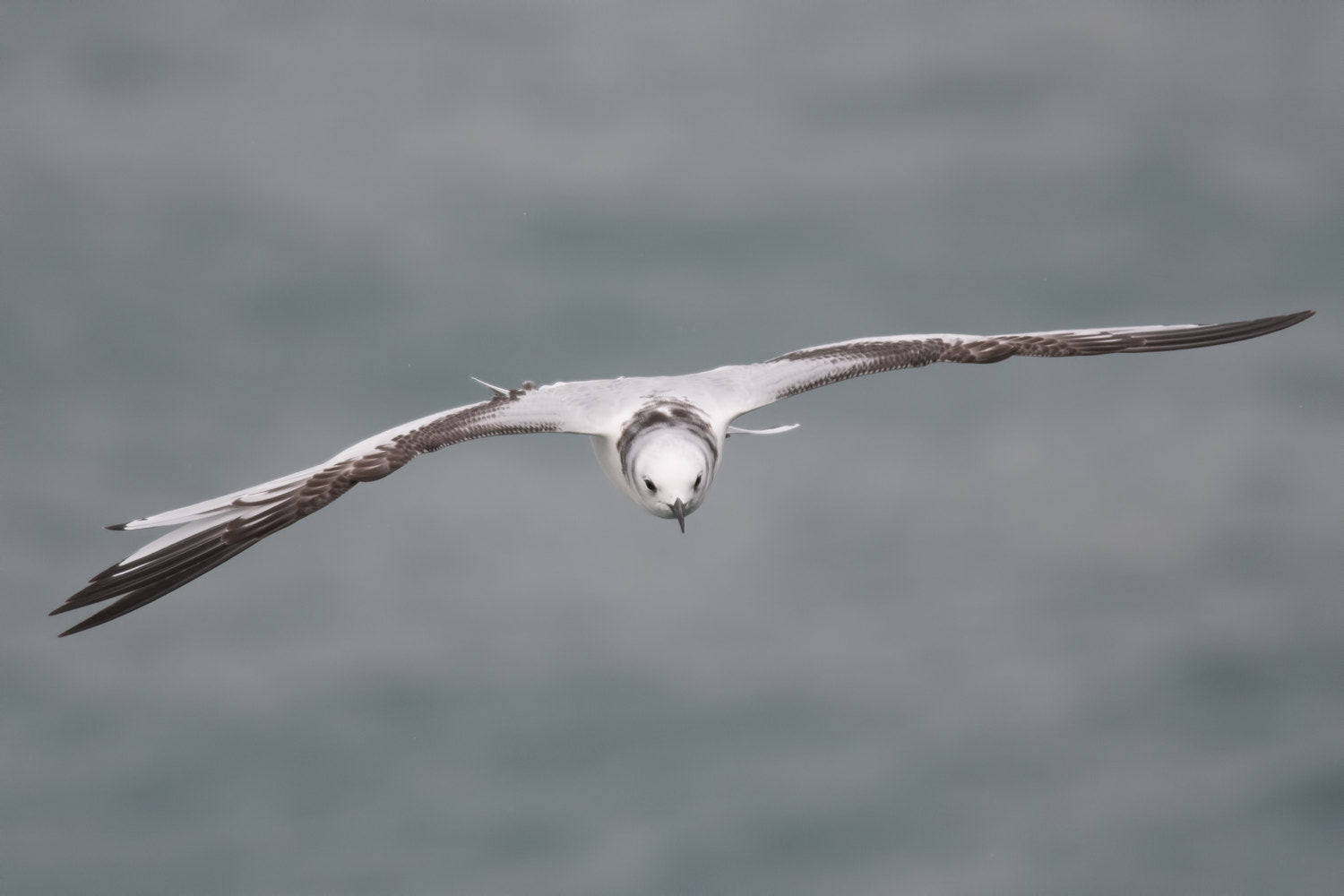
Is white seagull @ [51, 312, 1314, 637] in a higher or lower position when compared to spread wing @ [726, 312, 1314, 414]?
lower

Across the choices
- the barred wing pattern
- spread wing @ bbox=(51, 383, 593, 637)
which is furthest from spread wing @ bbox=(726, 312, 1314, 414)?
spread wing @ bbox=(51, 383, 593, 637)

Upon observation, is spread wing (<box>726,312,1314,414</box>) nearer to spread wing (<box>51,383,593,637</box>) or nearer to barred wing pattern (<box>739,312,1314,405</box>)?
barred wing pattern (<box>739,312,1314,405</box>)

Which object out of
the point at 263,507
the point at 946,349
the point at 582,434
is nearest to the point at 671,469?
the point at 582,434

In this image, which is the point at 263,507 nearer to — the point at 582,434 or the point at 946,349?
the point at 582,434

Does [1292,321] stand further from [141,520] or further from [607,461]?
[141,520]

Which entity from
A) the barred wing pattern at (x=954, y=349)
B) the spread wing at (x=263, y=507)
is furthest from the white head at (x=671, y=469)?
the barred wing pattern at (x=954, y=349)

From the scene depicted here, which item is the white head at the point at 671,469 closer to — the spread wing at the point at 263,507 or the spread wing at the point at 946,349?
the spread wing at the point at 263,507
